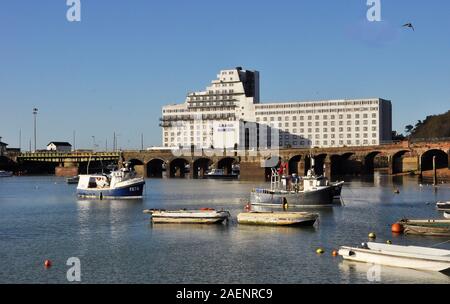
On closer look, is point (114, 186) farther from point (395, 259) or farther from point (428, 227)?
point (395, 259)

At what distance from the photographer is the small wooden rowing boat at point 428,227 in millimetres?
63250

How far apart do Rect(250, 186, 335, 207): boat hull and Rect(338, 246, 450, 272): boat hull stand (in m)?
41.2

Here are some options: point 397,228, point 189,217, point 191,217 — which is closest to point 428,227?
point 397,228

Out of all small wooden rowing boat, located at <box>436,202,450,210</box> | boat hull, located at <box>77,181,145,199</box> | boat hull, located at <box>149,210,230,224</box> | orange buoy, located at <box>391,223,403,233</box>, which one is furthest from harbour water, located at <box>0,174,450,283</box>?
boat hull, located at <box>77,181,145,199</box>

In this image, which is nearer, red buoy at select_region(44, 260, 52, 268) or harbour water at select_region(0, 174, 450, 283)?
harbour water at select_region(0, 174, 450, 283)

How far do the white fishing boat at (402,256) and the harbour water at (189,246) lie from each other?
716 millimetres

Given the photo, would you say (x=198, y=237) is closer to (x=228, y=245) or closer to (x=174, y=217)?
(x=228, y=245)

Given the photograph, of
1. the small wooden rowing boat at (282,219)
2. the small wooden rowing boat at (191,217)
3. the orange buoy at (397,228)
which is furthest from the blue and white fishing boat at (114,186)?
the orange buoy at (397,228)

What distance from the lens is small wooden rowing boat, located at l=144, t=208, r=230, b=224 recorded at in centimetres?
7512

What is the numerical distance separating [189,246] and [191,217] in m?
16.2

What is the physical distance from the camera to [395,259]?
159 ft

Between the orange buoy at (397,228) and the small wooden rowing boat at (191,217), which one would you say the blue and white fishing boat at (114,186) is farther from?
the orange buoy at (397,228)

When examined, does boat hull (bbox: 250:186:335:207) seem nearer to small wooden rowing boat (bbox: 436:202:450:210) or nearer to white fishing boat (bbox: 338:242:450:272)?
small wooden rowing boat (bbox: 436:202:450:210)
